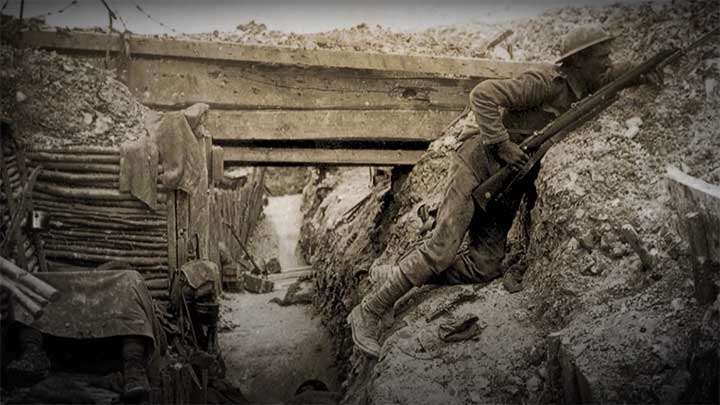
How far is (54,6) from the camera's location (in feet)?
16.3

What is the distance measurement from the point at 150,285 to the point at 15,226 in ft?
3.49

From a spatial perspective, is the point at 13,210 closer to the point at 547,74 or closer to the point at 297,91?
the point at 297,91

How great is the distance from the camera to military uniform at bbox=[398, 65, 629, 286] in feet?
15.2

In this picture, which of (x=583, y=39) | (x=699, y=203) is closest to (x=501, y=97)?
(x=583, y=39)

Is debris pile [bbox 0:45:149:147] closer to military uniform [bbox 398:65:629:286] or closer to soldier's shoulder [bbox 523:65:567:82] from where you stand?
military uniform [bbox 398:65:629:286]

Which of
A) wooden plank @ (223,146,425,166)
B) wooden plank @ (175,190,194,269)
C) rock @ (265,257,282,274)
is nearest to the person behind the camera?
wooden plank @ (175,190,194,269)

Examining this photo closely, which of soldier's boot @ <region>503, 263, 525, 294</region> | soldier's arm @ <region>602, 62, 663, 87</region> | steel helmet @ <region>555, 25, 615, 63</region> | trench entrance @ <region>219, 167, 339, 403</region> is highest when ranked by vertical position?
steel helmet @ <region>555, 25, 615, 63</region>

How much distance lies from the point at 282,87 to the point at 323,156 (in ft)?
2.31

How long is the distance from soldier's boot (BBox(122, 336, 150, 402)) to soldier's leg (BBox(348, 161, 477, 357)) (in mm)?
1463

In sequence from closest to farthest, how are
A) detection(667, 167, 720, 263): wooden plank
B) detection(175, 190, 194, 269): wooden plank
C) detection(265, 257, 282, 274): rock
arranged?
detection(667, 167, 720, 263): wooden plank < detection(175, 190, 194, 269): wooden plank < detection(265, 257, 282, 274): rock

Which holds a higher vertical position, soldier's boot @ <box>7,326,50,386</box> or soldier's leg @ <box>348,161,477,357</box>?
soldier's leg @ <box>348,161,477,357</box>

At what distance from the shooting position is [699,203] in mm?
3439

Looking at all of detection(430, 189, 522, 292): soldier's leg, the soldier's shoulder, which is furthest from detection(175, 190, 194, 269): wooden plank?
the soldier's shoulder

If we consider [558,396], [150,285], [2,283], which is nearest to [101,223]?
[150,285]
